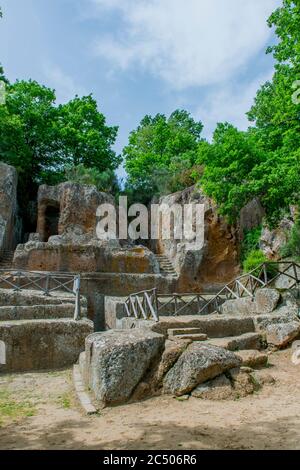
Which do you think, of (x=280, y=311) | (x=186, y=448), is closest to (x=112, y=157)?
(x=280, y=311)

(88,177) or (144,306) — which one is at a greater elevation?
(88,177)

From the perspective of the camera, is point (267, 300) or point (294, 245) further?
point (294, 245)

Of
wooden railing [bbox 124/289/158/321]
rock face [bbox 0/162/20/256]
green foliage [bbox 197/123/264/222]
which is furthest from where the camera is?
rock face [bbox 0/162/20/256]

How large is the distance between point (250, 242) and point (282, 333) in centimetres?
1155

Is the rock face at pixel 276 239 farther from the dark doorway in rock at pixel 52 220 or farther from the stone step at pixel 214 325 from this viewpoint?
the dark doorway in rock at pixel 52 220

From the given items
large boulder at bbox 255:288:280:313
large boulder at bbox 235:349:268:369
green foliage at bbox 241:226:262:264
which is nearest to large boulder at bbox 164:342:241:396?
large boulder at bbox 235:349:268:369

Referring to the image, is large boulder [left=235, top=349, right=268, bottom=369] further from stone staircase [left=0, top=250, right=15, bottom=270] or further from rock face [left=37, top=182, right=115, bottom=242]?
rock face [left=37, top=182, right=115, bottom=242]

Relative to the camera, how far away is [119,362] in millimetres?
5855

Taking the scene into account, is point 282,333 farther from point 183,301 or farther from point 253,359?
point 183,301

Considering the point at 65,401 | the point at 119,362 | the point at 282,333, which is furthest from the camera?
the point at 282,333

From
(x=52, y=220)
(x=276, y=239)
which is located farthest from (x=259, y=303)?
(x=52, y=220)

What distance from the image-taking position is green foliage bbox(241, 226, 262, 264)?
19544 millimetres

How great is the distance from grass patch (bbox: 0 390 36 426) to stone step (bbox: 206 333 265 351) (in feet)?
12.2

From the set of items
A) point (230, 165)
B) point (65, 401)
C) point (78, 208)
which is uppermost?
point (230, 165)
